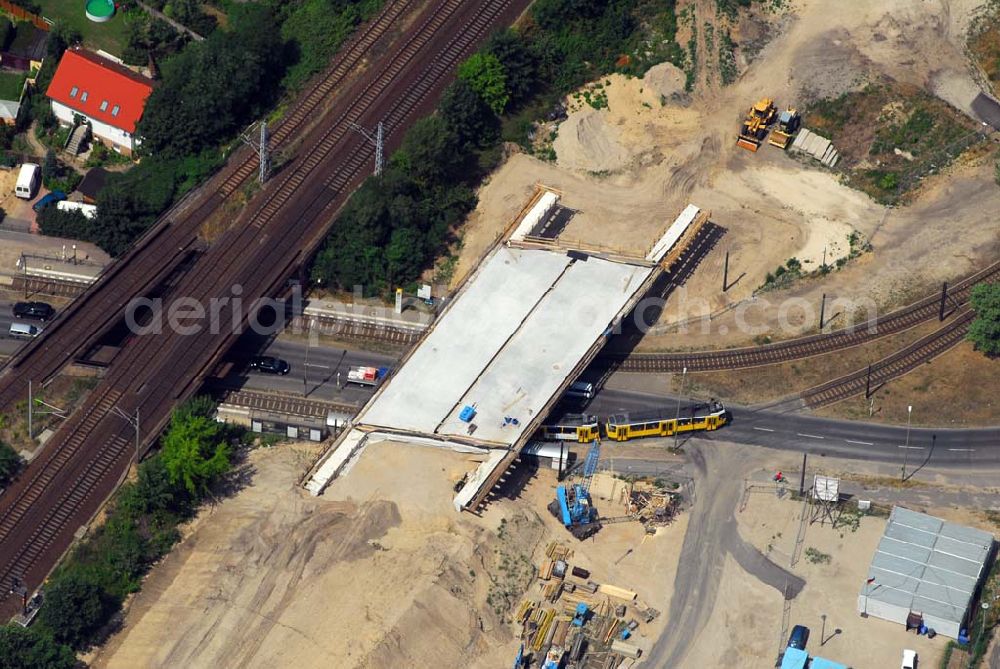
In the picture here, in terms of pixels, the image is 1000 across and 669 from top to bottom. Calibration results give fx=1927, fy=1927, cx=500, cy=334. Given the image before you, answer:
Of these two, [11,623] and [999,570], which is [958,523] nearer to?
[999,570]

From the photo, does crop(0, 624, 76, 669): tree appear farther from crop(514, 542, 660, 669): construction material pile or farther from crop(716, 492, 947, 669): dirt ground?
crop(716, 492, 947, 669): dirt ground

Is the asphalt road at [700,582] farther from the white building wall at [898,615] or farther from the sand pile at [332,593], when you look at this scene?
the sand pile at [332,593]

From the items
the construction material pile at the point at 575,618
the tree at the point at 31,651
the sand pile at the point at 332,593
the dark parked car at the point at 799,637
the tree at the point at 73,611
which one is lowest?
the tree at the point at 31,651

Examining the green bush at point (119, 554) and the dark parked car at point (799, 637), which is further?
the dark parked car at point (799, 637)

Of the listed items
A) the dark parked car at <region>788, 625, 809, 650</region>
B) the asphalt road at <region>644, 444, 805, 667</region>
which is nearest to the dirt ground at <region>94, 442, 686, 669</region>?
the asphalt road at <region>644, 444, 805, 667</region>

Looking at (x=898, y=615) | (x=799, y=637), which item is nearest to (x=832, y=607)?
(x=799, y=637)

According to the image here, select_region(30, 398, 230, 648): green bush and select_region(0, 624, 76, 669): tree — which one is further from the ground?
select_region(30, 398, 230, 648): green bush

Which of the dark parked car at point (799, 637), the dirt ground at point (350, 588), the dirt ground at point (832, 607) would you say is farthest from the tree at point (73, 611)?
the dark parked car at point (799, 637)

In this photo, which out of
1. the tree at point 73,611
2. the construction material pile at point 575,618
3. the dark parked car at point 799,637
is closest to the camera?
the tree at point 73,611
